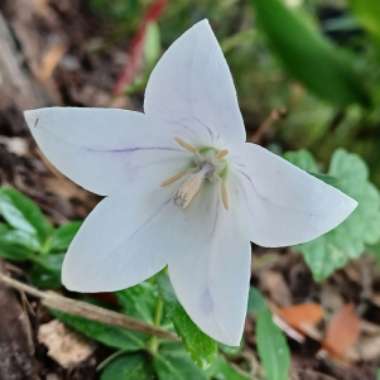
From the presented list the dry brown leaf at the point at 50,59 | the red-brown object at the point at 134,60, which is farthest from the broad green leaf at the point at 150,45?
the dry brown leaf at the point at 50,59

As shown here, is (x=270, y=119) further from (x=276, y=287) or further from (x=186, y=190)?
(x=276, y=287)

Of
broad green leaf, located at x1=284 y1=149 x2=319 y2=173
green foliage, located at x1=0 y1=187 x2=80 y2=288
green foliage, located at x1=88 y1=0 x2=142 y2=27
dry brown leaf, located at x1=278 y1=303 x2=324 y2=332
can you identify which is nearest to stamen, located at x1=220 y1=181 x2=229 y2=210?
broad green leaf, located at x1=284 y1=149 x2=319 y2=173

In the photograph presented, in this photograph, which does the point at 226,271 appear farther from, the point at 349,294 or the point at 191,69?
the point at 349,294

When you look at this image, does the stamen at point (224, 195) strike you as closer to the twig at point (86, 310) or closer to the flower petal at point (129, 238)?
the flower petal at point (129, 238)

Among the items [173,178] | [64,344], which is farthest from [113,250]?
[64,344]

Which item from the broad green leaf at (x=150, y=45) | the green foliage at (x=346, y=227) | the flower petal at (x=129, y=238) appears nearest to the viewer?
the flower petal at (x=129, y=238)

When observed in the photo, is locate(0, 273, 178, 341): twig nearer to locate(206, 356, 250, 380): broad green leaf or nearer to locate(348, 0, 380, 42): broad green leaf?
locate(206, 356, 250, 380): broad green leaf
